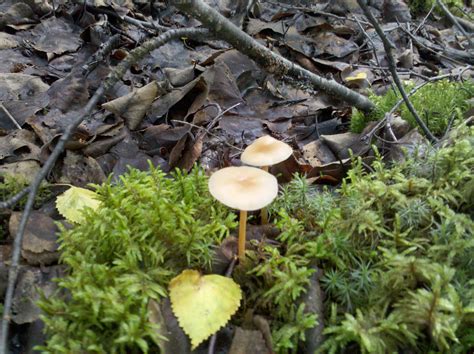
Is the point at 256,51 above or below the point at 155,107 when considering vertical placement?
above

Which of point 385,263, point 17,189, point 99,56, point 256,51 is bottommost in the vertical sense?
point 17,189

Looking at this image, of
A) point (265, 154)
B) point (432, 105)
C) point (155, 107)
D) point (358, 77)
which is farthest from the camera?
point (358, 77)

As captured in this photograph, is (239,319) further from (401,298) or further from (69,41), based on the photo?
(69,41)

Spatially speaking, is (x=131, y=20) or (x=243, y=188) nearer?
(x=243, y=188)

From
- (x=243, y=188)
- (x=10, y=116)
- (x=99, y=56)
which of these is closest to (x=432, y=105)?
(x=243, y=188)

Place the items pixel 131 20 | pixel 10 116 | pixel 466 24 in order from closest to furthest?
pixel 10 116 → pixel 131 20 → pixel 466 24

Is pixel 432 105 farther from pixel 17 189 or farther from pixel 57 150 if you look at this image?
pixel 17 189
